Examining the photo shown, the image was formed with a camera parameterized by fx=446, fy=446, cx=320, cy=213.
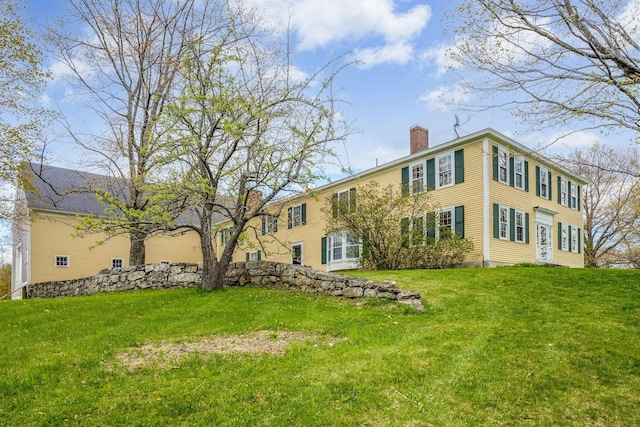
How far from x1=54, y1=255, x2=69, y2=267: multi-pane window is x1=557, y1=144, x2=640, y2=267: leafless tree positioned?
28.8 metres

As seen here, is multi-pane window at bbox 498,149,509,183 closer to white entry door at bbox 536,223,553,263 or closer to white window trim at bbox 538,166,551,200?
white window trim at bbox 538,166,551,200

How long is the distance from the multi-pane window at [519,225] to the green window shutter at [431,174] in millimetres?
3399

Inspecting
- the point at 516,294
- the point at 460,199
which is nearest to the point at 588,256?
the point at 460,199

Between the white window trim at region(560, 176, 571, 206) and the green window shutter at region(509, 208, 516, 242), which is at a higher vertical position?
the white window trim at region(560, 176, 571, 206)

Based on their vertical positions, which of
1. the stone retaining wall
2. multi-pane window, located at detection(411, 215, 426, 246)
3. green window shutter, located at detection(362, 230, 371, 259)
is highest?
multi-pane window, located at detection(411, 215, 426, 246)

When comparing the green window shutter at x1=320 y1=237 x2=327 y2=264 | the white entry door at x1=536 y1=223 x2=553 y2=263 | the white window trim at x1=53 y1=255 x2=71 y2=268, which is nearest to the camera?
the white entry door at x1=536 y1=223 x2=553 y2=263

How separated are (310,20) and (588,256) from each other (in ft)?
77.7

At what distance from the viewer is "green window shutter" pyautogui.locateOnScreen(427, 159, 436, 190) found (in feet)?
57.4

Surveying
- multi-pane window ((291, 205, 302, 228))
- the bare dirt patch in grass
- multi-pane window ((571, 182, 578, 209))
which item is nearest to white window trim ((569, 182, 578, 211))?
multi-pane window ((571, 182, 578, 209))

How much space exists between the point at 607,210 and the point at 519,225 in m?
13.4

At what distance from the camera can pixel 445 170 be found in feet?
56.5

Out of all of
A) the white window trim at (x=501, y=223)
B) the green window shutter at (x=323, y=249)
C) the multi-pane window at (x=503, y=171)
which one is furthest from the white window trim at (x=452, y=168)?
the green window shutter at (x=323, y=249)

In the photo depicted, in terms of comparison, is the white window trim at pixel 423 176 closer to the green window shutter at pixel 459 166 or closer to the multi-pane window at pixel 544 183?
the green window shutter at pixel 459 166

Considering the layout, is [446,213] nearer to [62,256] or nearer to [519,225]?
[519,225]
